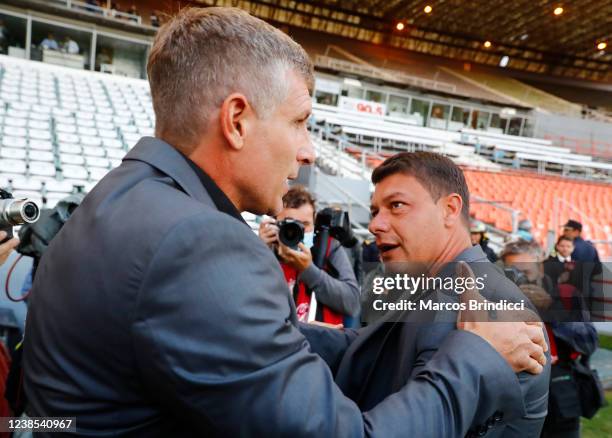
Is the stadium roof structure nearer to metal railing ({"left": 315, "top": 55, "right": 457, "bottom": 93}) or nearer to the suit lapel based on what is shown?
metal railing ({"left": 315, "top": 55, "right": 457, "bottom": 93})

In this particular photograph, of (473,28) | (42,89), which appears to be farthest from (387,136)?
(473,28)

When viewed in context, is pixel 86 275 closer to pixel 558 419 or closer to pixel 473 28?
pixel 558 419

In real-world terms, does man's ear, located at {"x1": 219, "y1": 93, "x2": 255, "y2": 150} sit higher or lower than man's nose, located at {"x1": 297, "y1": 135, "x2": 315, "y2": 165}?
higher

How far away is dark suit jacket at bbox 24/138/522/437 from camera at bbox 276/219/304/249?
1343mm

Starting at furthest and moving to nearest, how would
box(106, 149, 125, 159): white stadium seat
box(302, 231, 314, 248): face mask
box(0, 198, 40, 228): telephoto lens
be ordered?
1. box(106, 149, 125, 159): white stadium seat
2. box(302, 231, 314, 248): face mask
3. box(0, 198, 40, 228): telephoto lens

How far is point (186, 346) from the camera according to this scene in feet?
1.93

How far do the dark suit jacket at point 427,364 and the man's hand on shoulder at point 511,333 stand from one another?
0.12 ft

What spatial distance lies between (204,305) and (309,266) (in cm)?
172

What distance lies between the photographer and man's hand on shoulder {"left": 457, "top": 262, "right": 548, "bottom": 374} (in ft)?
2.56

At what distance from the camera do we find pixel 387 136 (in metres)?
15.1

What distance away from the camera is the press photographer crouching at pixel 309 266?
223cm

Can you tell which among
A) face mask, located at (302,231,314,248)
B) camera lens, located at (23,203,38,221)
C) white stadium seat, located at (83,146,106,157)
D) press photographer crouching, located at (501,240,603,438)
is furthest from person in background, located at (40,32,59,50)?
press photographer crouching, located at (501,240,603,438)

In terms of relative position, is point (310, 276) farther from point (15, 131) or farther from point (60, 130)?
point (60, 130)

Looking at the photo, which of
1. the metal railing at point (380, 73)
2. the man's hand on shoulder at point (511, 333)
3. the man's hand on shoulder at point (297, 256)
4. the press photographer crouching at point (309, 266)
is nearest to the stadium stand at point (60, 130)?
the press photographer crouching at point (309, 266)
